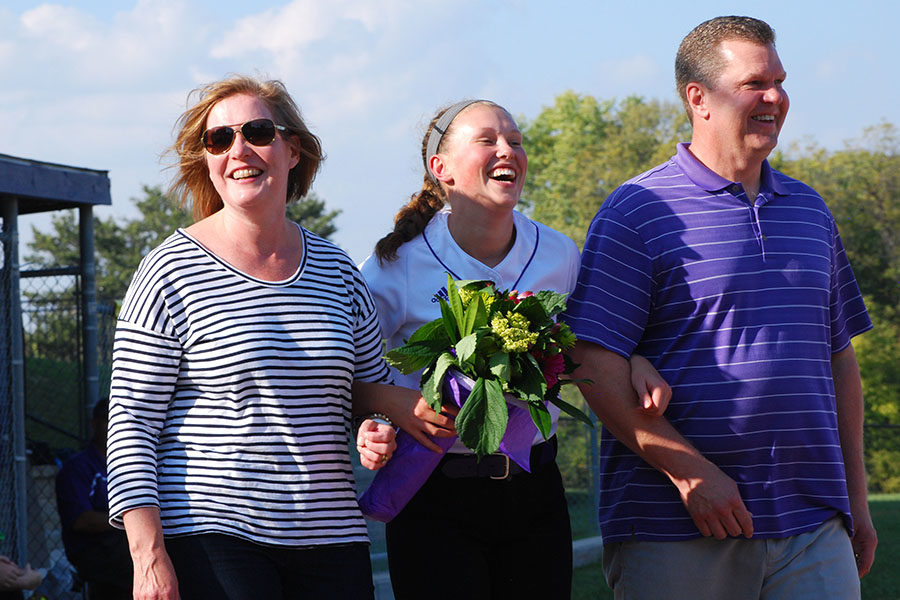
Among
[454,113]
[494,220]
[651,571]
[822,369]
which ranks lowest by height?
[651,571]

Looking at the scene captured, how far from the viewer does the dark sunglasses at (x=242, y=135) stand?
3.21 metres

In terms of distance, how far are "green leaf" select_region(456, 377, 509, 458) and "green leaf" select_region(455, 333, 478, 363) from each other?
0.25ft

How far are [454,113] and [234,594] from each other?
1773mm

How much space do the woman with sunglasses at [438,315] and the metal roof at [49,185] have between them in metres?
4.31

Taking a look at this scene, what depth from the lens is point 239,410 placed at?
2977mm

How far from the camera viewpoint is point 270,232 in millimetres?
3219

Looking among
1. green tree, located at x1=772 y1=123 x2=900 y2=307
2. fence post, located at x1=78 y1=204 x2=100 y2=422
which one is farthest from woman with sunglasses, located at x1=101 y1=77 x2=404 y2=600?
green tree, located at x1=772 y1=123 x2=900 y2=307

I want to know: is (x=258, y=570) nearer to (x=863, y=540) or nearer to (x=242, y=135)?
(x=242, y=135)

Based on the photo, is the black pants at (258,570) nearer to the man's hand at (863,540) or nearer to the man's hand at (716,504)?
the man's hand at (716,504)

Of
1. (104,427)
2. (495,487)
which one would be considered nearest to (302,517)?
(495,487)

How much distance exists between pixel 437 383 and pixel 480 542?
707mm

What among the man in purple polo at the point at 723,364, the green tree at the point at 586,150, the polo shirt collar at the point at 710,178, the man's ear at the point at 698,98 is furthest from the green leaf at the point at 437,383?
the green tree at the point at 586,150

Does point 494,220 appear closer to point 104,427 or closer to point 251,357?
point 251,357

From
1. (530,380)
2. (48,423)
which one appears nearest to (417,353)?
(530,380)
